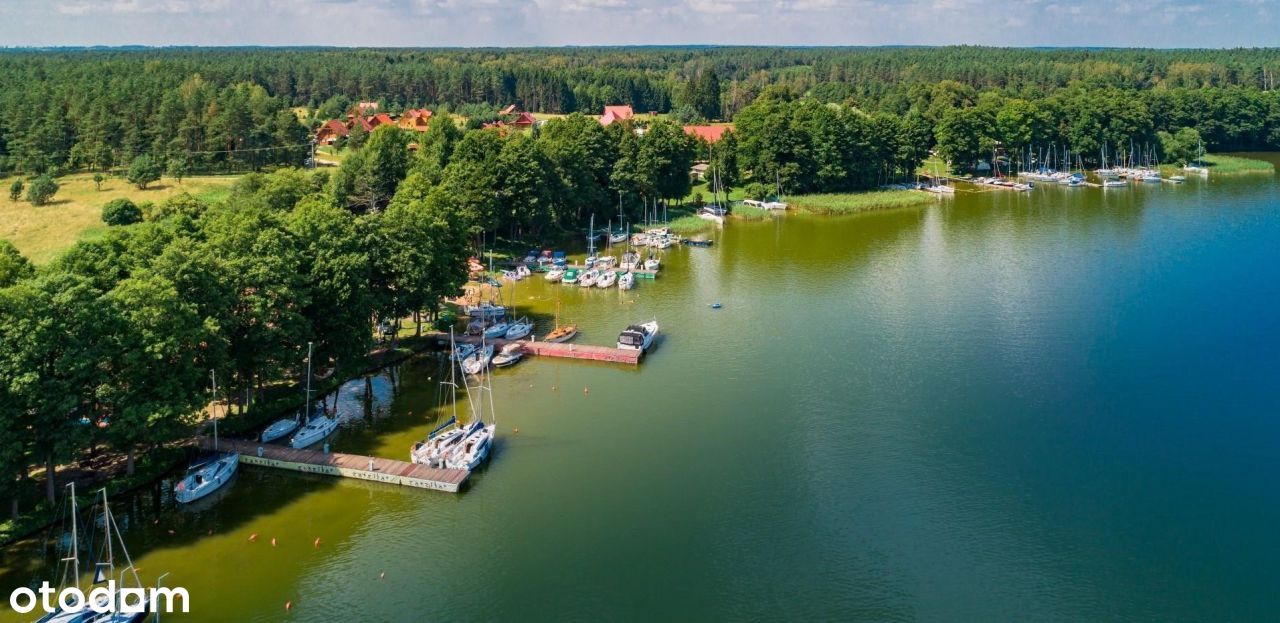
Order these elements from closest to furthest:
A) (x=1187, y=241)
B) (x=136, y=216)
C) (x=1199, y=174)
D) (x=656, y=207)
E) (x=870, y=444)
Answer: (x=870, y=444) → (x=136, y=216) → (x=1187, y=241) → (x=656, y=207) → (x=1199, y=174)

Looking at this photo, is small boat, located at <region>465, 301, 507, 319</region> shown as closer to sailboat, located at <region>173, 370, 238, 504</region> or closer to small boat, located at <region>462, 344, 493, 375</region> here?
small boat, located at <region>462, 344, 493, 375</region>

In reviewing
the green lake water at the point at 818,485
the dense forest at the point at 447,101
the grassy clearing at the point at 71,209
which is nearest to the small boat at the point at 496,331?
the green lake water at the point at 818,485

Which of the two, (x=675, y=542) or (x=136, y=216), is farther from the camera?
(x=136, y=216)

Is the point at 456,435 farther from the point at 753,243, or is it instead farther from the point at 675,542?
the point at 753,243

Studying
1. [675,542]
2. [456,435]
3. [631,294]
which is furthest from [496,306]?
[675,542]

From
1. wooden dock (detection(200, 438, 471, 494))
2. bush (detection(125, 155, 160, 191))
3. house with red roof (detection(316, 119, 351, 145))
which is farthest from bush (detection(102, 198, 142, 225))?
house with red roof (detection(316, 119, 351, 145))

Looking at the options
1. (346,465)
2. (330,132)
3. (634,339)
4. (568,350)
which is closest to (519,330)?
(568,350)

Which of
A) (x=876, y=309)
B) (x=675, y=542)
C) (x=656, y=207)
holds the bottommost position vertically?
(x=675, y=542)

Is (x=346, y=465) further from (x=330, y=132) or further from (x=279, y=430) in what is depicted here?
(x=330, y=132)
